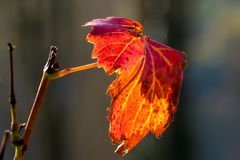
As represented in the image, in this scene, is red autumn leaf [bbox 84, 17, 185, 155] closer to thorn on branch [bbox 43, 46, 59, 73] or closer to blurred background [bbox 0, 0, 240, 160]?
thorn on branch [bbox 43, 46, 59, 73]

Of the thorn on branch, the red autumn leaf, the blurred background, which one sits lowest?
the blurred background

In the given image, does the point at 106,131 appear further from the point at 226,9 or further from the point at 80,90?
the point at 226,9

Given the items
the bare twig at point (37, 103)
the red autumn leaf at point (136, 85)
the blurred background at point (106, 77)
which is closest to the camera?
the bare twig at point (37, 103)

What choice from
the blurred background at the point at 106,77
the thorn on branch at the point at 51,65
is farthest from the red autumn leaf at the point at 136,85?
the blurred background at the point at 106,77

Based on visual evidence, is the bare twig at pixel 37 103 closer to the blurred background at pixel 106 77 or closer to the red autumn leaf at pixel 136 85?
the red autumn leaf at pixel 136 85

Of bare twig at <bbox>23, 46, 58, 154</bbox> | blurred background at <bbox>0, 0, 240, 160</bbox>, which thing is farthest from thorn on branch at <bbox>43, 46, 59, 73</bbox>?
blurred background at <bbox>0, 0, 240, 160</bbox>

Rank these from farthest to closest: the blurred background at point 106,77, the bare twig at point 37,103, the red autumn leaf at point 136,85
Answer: the blurred background at point 106,77 → the red autumn leaf at point 136,85 → the bare twig at point 37,103

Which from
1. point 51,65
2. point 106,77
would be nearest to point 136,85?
point 51,65
